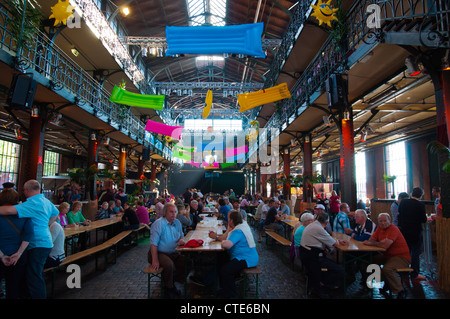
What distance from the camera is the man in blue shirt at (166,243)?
4.07m

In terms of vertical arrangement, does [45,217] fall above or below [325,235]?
above

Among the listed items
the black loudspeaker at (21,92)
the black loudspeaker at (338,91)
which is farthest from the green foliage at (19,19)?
the black loudspeaker at (338,91)

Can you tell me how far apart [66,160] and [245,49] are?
19396 mm

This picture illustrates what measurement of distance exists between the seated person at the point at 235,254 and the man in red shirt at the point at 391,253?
197cm

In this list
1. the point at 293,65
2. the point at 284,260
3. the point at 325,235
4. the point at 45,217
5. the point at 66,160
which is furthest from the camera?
the point at 66,160

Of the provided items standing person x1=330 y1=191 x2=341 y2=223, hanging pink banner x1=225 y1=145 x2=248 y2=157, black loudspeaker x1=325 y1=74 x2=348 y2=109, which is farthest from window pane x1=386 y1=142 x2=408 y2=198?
hanging pink banner x1=225 y1=145 x2=248 y2=157

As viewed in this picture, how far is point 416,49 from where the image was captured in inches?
191

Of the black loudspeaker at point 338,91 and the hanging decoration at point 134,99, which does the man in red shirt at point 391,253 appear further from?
the hanging decoration at point 134,99

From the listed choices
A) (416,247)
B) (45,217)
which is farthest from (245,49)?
(45,217)

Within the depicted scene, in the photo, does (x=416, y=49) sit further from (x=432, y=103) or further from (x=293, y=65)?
→ (x=293, y=65)

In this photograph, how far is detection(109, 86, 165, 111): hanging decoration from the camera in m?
11.4

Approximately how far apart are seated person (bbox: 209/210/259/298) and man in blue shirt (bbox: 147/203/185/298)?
786mm

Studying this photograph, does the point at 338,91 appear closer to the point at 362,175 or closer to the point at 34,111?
the point at 34,111

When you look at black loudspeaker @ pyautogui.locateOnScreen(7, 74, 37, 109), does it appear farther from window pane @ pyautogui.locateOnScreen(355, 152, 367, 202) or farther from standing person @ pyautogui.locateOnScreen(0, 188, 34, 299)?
window pane @ pyautogui.locateOnScreen(355, 152, 367, 202)
